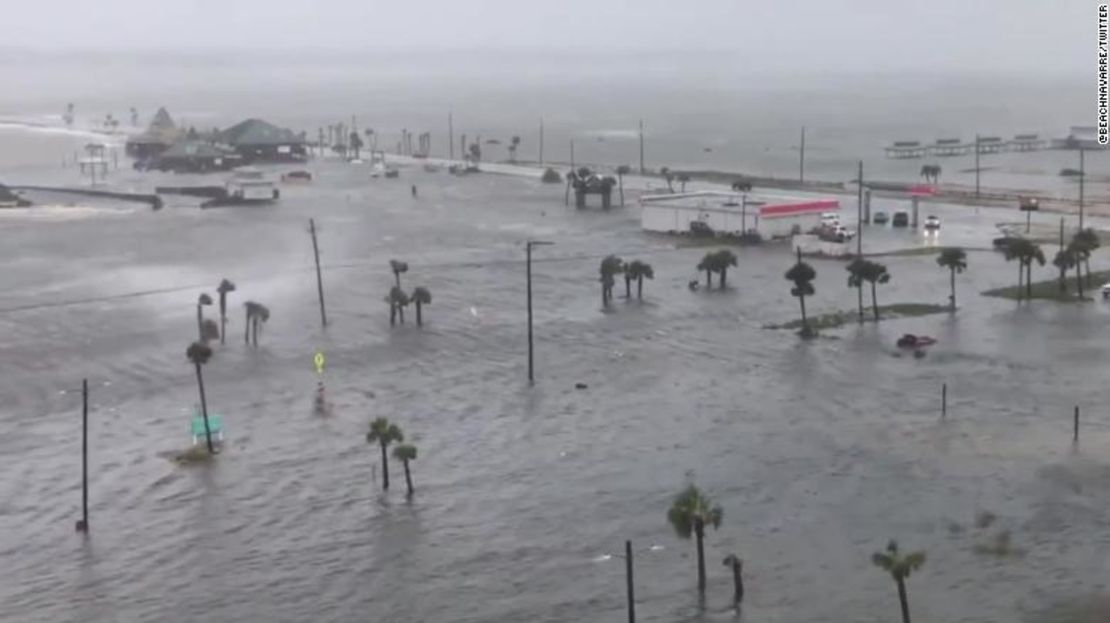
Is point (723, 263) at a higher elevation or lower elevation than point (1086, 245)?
lower

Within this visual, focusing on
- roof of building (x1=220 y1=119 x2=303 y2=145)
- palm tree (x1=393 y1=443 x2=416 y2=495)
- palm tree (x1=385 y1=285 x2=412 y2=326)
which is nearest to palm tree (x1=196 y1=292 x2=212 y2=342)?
palm tree (x1=385 y1=285 x2=412 y2=326)

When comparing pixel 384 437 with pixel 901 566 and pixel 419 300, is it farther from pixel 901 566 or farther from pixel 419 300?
pixel 419 300

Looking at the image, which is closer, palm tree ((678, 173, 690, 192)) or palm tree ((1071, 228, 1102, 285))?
palm tree ((1071, 228, 1102, 285))

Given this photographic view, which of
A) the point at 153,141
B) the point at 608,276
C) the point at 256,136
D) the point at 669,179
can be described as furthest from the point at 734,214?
the point at 153,141

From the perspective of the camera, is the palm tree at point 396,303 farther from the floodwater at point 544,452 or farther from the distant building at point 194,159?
the distant building at point 194,159

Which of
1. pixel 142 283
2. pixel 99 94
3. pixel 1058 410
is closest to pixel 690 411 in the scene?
pixel 1058 410

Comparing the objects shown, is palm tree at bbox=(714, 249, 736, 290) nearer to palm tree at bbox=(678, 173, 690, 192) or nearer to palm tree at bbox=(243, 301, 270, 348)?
palm tree at bbox=(243, 301, 270, 348)
